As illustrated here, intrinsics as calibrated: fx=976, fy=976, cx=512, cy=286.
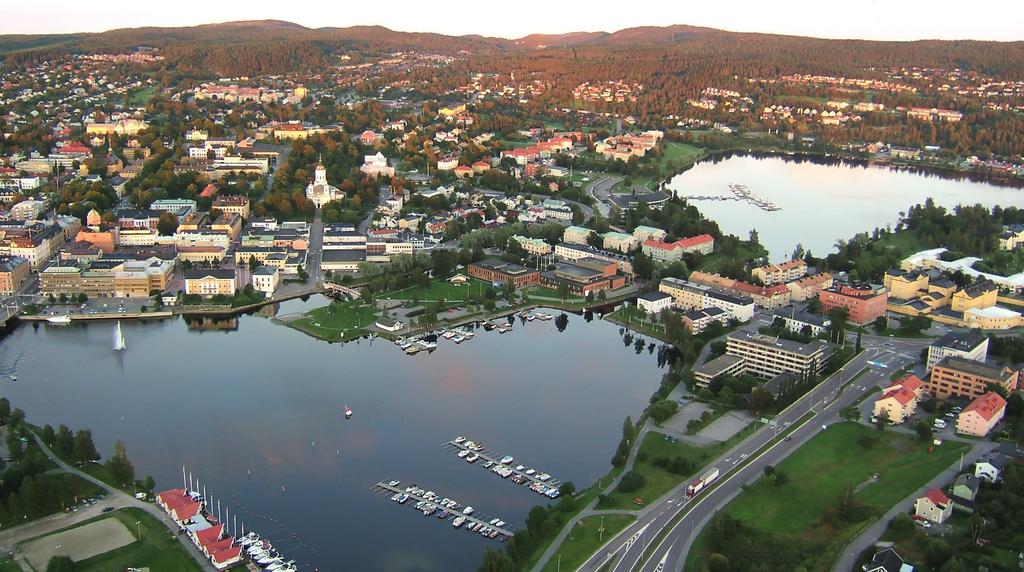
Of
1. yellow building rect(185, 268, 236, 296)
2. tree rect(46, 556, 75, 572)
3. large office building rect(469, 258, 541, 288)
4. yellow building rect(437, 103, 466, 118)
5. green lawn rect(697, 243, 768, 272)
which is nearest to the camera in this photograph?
tree rect(46, 556, 75, 572)

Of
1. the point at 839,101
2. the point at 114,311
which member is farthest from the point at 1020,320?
the point at 839,101

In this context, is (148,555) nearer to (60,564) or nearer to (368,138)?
(60,564)

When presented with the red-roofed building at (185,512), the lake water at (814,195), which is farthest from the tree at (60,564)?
the lake water at (814,195)

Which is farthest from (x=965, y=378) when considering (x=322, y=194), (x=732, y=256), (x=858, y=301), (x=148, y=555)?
(x=322, y=194)

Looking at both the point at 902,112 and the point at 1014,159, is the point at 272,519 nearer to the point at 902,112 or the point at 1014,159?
the point at 1014,159

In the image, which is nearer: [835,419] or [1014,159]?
[835,419]

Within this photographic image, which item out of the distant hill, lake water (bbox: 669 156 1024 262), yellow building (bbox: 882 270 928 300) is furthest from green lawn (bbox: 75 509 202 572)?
the distant hill

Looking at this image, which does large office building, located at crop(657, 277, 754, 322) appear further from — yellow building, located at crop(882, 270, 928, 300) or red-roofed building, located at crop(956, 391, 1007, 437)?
red-roofed building, located at crop(956, 391, 1007, 437)
